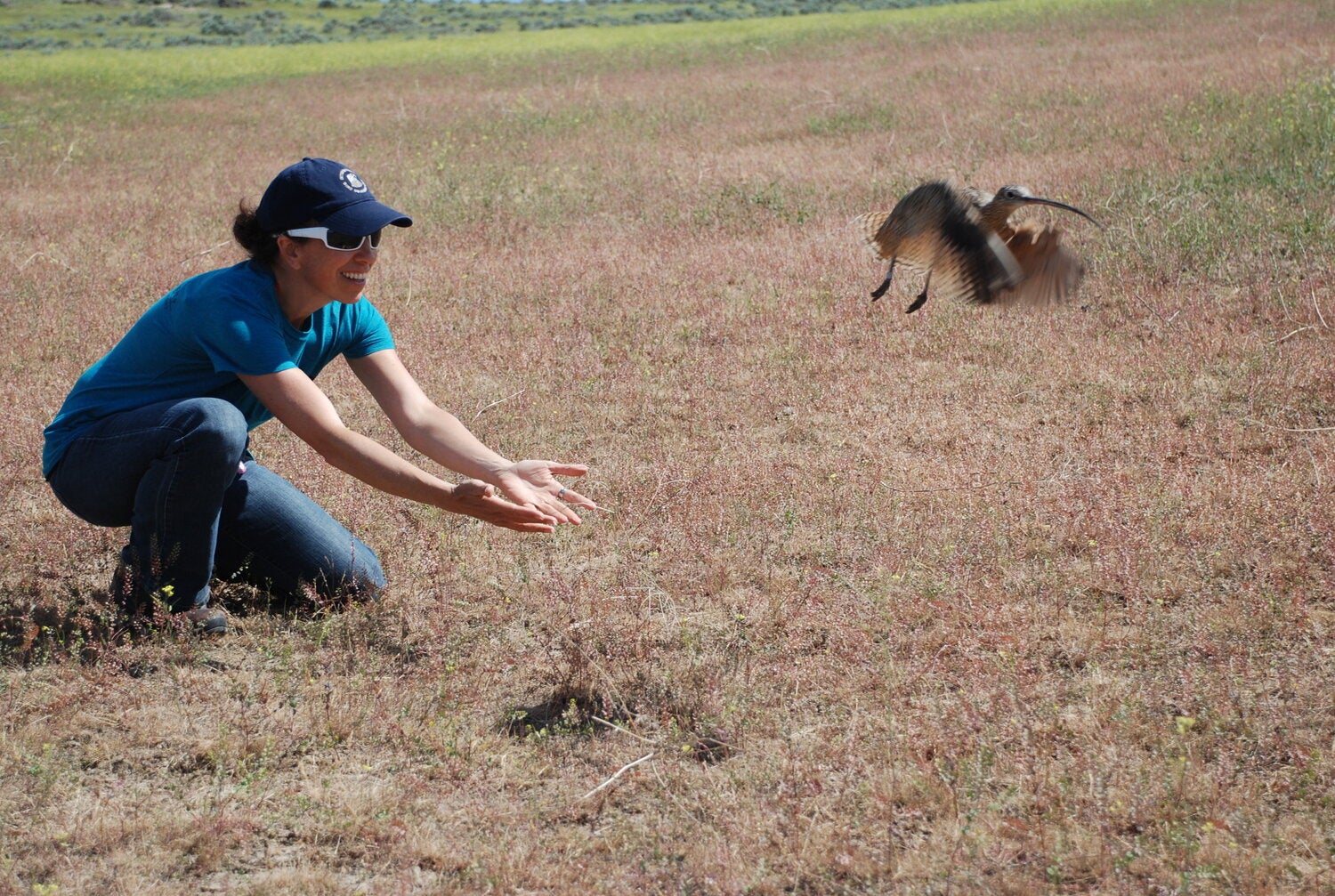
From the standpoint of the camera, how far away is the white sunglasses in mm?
3746

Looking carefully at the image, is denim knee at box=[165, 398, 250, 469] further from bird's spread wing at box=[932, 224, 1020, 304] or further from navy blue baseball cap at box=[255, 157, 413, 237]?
bird's spread wing at box=[932, 224, 1020, 304]

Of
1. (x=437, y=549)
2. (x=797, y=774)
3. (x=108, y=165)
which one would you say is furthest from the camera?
(x=108, y=165)

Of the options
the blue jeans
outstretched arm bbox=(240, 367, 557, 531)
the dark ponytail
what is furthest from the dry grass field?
the dark ponytail

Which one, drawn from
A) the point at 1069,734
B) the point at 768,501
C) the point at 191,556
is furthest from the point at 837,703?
the point at 191,556

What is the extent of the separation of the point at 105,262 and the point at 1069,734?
9.64 m

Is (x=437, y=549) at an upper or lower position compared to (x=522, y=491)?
lower

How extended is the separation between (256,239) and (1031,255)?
282cm

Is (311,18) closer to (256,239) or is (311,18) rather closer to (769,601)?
(256,239)

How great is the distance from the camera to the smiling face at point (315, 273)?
379 centimetres

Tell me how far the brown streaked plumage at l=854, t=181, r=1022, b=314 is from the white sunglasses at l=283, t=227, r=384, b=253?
6.15 feet

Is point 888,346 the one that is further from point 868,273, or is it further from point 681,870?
point 681,870

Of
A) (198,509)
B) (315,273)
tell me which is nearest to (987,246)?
(315,273)

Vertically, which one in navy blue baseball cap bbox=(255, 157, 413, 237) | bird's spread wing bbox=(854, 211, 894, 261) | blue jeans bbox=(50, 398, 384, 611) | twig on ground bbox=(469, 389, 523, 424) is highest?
navy blue baseball cap bbox=(255, 157, 413, 237)

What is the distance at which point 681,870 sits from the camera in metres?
2.95
